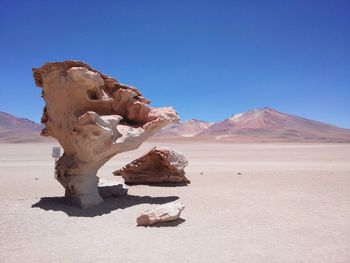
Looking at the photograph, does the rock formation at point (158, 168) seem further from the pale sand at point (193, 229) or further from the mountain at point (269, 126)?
the mountain at point (269, 126)

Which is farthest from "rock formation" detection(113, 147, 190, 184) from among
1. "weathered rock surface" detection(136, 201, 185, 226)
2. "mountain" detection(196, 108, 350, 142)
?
"mountain" detection(196, 108, 350, 142)

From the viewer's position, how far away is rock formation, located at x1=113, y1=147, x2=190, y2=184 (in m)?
13.5

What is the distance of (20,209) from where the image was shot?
856cm

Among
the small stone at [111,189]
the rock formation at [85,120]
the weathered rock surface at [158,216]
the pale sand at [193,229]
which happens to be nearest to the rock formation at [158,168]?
the pale sand at [193,229]

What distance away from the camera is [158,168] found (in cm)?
1408

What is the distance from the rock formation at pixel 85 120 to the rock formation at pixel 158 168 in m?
3.27

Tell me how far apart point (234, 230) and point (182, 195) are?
4116mm

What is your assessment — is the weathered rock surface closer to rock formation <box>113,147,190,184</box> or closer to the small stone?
the small stone

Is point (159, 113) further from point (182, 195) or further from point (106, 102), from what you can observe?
point (182, 195)

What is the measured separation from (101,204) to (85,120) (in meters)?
2.38

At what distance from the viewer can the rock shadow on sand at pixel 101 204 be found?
8.62m

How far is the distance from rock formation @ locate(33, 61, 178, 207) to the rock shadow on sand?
286mm

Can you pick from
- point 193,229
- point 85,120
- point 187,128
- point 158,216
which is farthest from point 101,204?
point 187,128

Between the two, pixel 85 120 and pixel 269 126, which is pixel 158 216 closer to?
pixel 85 120
